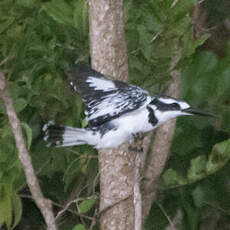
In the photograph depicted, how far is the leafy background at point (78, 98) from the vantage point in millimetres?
1172

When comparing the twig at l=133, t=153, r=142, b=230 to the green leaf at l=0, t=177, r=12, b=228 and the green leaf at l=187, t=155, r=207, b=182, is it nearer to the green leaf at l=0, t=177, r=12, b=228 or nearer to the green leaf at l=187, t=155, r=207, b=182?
the green leaf at l=187, t=155, r=207, b=182

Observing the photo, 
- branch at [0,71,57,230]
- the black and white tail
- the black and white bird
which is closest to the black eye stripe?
the black and white bird

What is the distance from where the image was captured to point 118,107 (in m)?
0.97

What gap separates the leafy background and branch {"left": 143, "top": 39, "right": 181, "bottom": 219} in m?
0.03

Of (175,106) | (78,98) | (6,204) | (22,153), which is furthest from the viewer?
(78,98)

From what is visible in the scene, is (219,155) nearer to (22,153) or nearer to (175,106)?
(175,106)

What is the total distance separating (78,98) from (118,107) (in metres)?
0.37

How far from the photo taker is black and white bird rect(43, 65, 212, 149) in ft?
3.16

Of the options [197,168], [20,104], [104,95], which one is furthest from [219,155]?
[20,104]

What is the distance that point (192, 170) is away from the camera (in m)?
1.23

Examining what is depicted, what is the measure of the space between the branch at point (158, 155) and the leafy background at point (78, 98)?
3 centimetres

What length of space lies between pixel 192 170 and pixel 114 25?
375 millimetres

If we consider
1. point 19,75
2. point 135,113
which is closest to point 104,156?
point 135,113

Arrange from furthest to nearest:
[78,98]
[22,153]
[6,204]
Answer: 1. [78,98]
2. [6,204]
3. [22,153]
